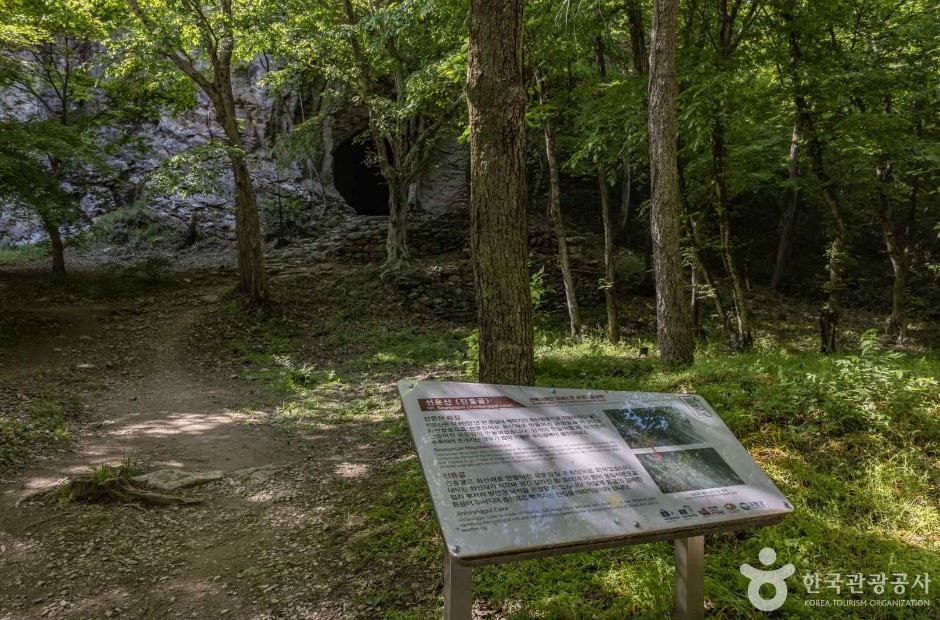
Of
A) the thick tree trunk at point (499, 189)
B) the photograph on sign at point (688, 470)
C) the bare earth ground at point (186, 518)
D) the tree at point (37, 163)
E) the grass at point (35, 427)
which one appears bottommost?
the bare earth ground at point (186, 518)

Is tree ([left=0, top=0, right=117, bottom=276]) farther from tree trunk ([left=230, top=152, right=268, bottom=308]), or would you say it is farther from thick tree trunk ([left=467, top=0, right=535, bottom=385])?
thick tree trunk ([left=467, top=0, right=535, bottom=385])

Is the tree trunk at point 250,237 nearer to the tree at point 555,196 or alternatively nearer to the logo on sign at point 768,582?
the tree at point 555,196

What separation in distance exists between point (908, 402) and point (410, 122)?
15978mm

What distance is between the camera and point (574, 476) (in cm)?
211

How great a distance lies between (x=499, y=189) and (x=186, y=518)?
3686 mm

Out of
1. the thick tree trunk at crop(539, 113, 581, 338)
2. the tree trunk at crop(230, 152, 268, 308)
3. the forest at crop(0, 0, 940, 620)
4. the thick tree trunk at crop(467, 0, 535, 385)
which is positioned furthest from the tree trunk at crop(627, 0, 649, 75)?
the tree trunk at crop(230, 152, 268, 308)

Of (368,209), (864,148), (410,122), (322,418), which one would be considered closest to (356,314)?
(322,418)

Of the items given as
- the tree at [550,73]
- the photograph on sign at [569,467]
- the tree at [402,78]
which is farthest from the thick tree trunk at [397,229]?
the photograph on sign at [569,467]

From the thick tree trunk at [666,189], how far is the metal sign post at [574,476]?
3.57 meters

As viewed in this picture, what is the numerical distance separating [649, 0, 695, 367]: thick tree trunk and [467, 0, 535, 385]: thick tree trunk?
2.64 meters

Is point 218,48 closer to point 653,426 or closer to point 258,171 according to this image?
point 258,171

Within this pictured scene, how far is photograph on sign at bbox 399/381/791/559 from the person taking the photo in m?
1.90

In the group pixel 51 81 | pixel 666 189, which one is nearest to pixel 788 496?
pixel 666 189

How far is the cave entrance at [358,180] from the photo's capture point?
71.4 feet
